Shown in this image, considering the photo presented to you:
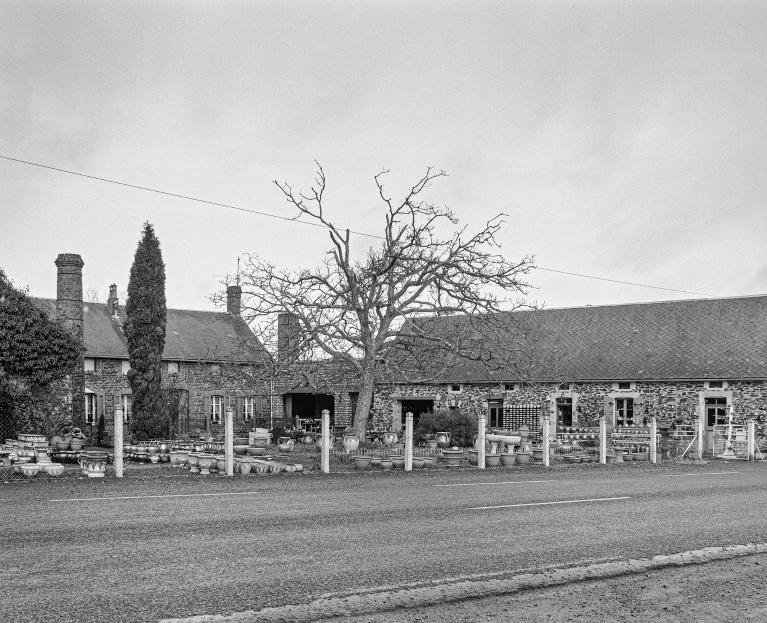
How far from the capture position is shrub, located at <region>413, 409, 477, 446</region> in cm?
3003

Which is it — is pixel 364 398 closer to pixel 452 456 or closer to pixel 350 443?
pixel 350 443

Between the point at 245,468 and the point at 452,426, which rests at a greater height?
the point at 245,468

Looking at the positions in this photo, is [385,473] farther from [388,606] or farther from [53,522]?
[388,606]

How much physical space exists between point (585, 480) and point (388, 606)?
39.7ft

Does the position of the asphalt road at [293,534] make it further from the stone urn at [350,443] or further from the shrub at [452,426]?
the shrub at [452,426]

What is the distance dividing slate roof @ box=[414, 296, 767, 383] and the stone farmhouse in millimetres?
50

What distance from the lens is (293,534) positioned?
8758 mm

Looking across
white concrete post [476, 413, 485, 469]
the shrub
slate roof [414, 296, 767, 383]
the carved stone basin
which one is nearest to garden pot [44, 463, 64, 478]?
white concrete post [476, 413, 485, 469]

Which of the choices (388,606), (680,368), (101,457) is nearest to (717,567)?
(388,606)

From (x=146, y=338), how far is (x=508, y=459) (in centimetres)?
1548

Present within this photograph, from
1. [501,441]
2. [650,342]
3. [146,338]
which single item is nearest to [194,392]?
[146,338]

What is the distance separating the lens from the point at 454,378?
1499 inches

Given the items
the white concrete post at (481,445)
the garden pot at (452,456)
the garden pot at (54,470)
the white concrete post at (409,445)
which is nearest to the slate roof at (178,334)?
the garden pot at (452,456)

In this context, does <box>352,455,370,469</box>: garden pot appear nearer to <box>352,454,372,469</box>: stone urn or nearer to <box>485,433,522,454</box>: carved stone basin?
<box>352,454,372,469</box>: stone urn
